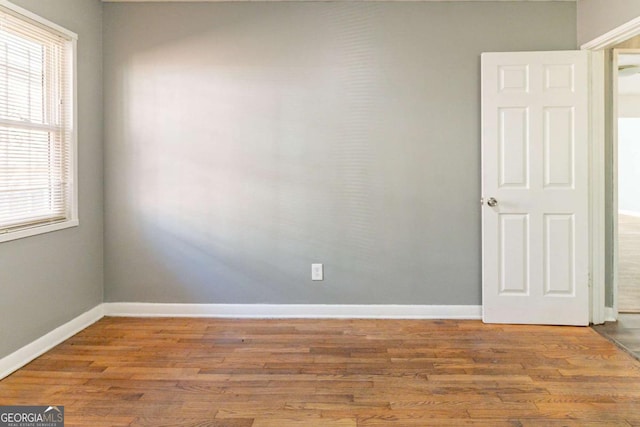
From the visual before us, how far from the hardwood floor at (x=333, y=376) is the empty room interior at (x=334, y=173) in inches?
2.1

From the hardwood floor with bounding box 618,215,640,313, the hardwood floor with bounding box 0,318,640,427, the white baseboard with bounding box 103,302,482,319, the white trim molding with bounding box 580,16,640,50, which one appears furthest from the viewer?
the hardwood floor with bounding box 618,215,640,313

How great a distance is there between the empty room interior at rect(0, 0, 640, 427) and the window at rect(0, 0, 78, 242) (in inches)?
1.0

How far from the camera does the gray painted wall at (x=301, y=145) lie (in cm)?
357

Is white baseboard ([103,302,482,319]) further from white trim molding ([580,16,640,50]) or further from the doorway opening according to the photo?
white trim molding ([580,16,640,50])

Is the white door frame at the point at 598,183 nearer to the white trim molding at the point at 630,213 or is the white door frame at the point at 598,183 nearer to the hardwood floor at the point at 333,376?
the hardwood floor at the point at 333,376

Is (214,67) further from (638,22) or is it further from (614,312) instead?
(614,312)

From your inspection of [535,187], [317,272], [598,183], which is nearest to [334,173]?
[317,272]

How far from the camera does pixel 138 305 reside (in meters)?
3.72

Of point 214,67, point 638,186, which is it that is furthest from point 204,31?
point 638,186

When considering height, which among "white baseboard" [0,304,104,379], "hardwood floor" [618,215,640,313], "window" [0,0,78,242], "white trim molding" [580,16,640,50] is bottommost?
"white baseboard" [0,304,104,379]

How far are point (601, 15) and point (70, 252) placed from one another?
4004 millimetres

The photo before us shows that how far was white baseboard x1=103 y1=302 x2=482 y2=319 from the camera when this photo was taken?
364cm

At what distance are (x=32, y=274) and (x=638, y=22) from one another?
3.98m

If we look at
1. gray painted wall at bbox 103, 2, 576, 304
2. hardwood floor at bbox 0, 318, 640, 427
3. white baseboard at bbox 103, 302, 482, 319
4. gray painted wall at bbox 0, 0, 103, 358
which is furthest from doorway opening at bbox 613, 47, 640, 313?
gray painted wall at bbox 0, 0, 103, 358
